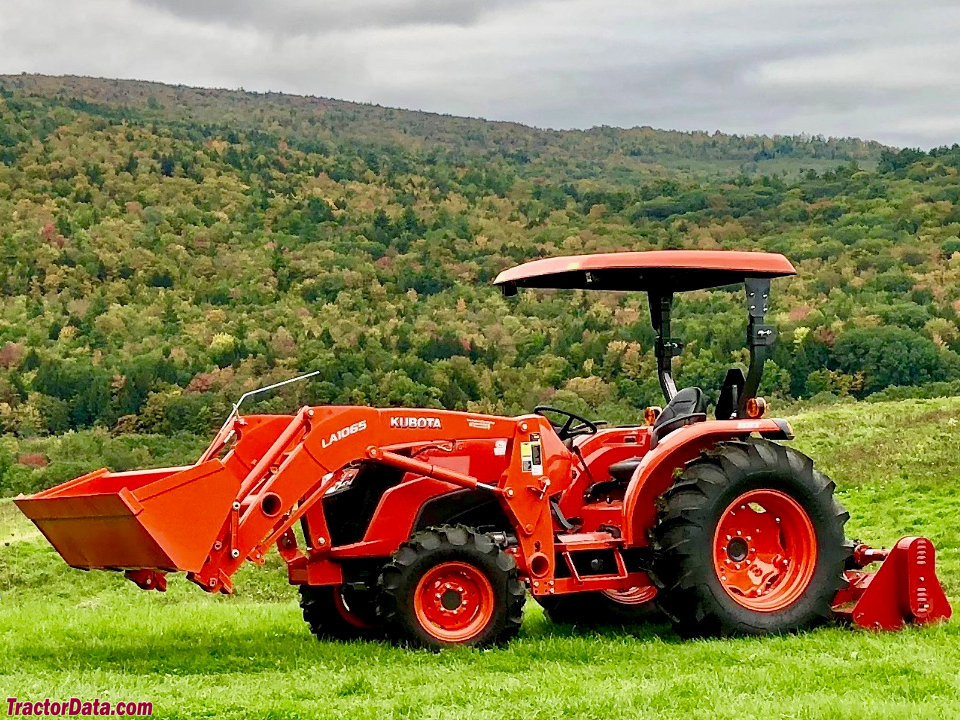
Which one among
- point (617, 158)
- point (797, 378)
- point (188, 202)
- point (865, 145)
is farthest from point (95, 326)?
point (865, 145)

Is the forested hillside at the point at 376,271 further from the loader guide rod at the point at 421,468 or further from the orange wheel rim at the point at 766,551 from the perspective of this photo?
the loader guide rod at the point at 421,468

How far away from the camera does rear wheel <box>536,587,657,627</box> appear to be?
10016 mm

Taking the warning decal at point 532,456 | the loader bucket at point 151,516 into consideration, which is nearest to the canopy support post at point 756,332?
the warning decal at point 532,456

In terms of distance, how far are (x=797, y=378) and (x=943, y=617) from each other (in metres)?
31.9

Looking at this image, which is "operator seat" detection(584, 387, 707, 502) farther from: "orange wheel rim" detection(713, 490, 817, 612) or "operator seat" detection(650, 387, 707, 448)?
"orange wheel rim" detection(713, 490, 817, 612)

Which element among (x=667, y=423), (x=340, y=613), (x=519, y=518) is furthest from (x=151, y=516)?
(x=667, y=423)

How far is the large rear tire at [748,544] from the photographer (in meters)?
8.71

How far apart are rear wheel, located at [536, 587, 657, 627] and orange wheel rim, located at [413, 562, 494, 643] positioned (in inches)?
63.1

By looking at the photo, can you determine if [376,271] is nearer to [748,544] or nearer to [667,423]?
[667,423]

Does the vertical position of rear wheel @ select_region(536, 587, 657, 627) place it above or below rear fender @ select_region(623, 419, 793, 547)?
below

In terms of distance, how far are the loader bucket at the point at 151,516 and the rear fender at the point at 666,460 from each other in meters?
2.50

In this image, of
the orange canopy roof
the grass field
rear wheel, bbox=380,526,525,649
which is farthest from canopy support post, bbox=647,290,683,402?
rear wheel, bbox=380,526,525,649

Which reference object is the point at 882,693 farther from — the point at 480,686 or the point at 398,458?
the point at 398,458

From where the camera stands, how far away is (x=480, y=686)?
709cm
